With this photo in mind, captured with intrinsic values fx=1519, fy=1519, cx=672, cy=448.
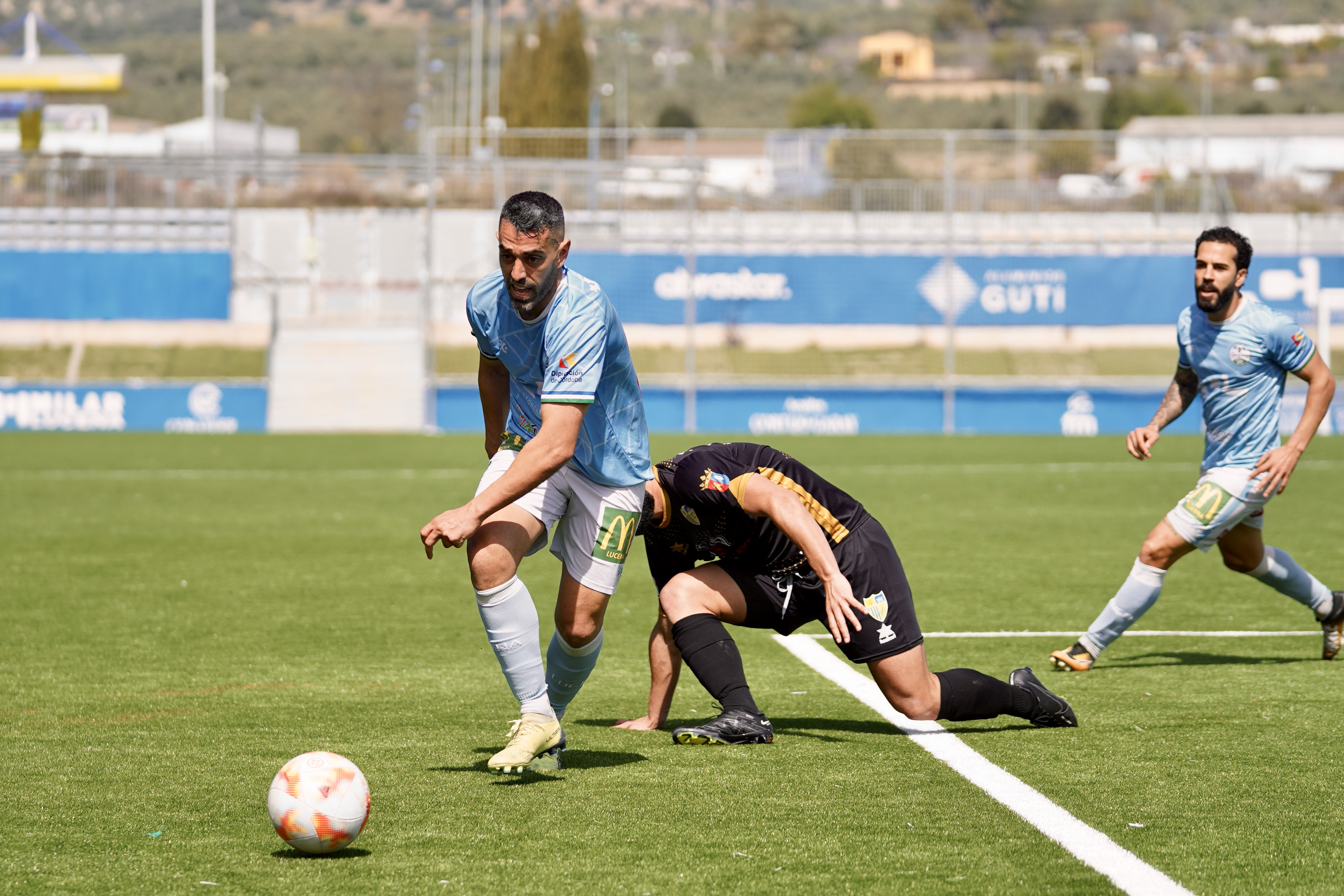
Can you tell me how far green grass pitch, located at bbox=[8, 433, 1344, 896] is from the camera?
400 cm

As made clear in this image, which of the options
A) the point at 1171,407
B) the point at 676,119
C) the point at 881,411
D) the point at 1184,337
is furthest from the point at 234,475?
the point at 676,119

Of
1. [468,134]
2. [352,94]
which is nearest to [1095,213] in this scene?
[468,134]

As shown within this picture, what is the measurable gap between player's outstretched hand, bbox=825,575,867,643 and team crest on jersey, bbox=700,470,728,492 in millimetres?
514

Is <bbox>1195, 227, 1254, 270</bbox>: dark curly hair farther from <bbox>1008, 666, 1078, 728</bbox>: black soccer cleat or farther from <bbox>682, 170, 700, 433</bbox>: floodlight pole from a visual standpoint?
<bbox>682, 170, 700, 433</bbox>: floodlight pole

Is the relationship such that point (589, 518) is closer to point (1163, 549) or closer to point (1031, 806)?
point (1031, 806)

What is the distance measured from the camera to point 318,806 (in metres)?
4.06

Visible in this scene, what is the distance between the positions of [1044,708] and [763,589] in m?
1.16

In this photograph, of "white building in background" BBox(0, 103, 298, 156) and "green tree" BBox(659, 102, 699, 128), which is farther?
"green tree" BBox(659, 102, 699, 128)

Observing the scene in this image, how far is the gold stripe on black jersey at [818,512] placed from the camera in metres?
5.35

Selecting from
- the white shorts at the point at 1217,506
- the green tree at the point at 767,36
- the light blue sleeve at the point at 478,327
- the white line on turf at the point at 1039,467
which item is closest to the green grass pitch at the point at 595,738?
the white shorts at the point at 1217,506

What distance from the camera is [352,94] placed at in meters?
123

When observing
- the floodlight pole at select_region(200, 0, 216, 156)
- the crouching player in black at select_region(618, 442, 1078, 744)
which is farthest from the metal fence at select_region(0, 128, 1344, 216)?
the crouching player in black at select_region(618, 442, 1078, 744)

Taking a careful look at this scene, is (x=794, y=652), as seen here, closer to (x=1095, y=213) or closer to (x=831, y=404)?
(x=831, y=404)

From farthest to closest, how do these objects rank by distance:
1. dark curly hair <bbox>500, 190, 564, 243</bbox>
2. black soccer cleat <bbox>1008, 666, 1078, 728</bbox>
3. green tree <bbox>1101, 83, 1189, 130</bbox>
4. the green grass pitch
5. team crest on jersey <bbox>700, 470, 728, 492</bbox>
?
green tree <bbox>1101, 83, 1189, 130</bbox> < black soccer cleat <bbox>1008, 666, 1078, 728</bbox> < team crest on jersey <bbox>700, 470, 728, 492</bbox> < dark curly hair <bbox>500, 190, 564, 243</bbox> < the green grass pitch
